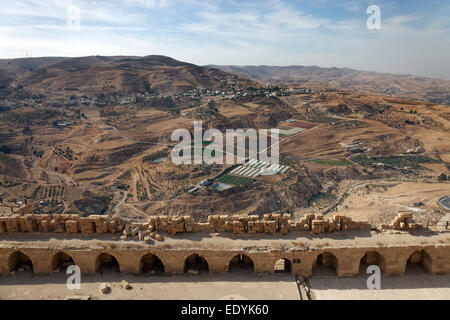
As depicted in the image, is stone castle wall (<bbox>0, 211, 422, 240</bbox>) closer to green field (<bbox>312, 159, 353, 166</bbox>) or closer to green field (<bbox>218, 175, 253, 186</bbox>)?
green field (<bbox>218, 175, 253, 186</bbox>)

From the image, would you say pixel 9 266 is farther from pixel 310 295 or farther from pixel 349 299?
pixel 349 299

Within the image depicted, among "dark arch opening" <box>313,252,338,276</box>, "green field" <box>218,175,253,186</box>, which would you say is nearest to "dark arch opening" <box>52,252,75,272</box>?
"dark arch opening" <box>313,252,338,276</box>

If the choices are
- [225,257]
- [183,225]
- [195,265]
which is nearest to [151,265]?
[195,265]

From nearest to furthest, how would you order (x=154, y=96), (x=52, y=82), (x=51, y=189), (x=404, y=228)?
(x=404, y=228)
(x=51, y=189)
(x=154, y=96)
(x=52, y=82)

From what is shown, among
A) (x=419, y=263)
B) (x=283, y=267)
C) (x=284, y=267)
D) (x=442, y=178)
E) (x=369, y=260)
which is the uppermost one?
(x=369, y=260)

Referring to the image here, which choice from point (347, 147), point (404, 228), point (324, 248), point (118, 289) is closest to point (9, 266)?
point (118, 289)

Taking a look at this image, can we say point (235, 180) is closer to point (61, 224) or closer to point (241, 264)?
point (241, 264)
